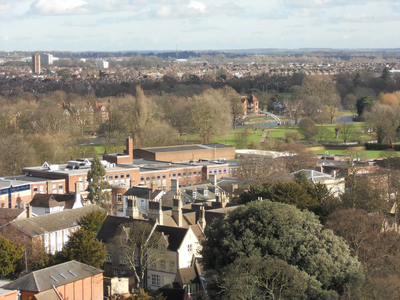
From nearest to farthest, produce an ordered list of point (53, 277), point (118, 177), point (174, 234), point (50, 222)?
1. point (53, 277)
2. point (174, 234)
3. point (50, 222)
4. point (118, 177)

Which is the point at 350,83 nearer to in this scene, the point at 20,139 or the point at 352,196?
the point at 20,139

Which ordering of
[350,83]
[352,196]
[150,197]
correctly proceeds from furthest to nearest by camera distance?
[350,83] → [150,197] → [352,196]

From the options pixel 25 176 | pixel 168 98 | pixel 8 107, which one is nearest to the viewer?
pixel 25 176

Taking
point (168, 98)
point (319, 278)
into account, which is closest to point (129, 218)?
point (319, 278)

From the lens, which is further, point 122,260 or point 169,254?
point 122,260

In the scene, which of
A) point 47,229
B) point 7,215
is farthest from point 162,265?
point 7,215

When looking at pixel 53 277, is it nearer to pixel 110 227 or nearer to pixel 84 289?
pixel 84 289

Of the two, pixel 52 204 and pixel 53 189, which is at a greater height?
pixel 52 204

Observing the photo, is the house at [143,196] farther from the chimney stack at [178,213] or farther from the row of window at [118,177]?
the chimney stack at [178,213]
